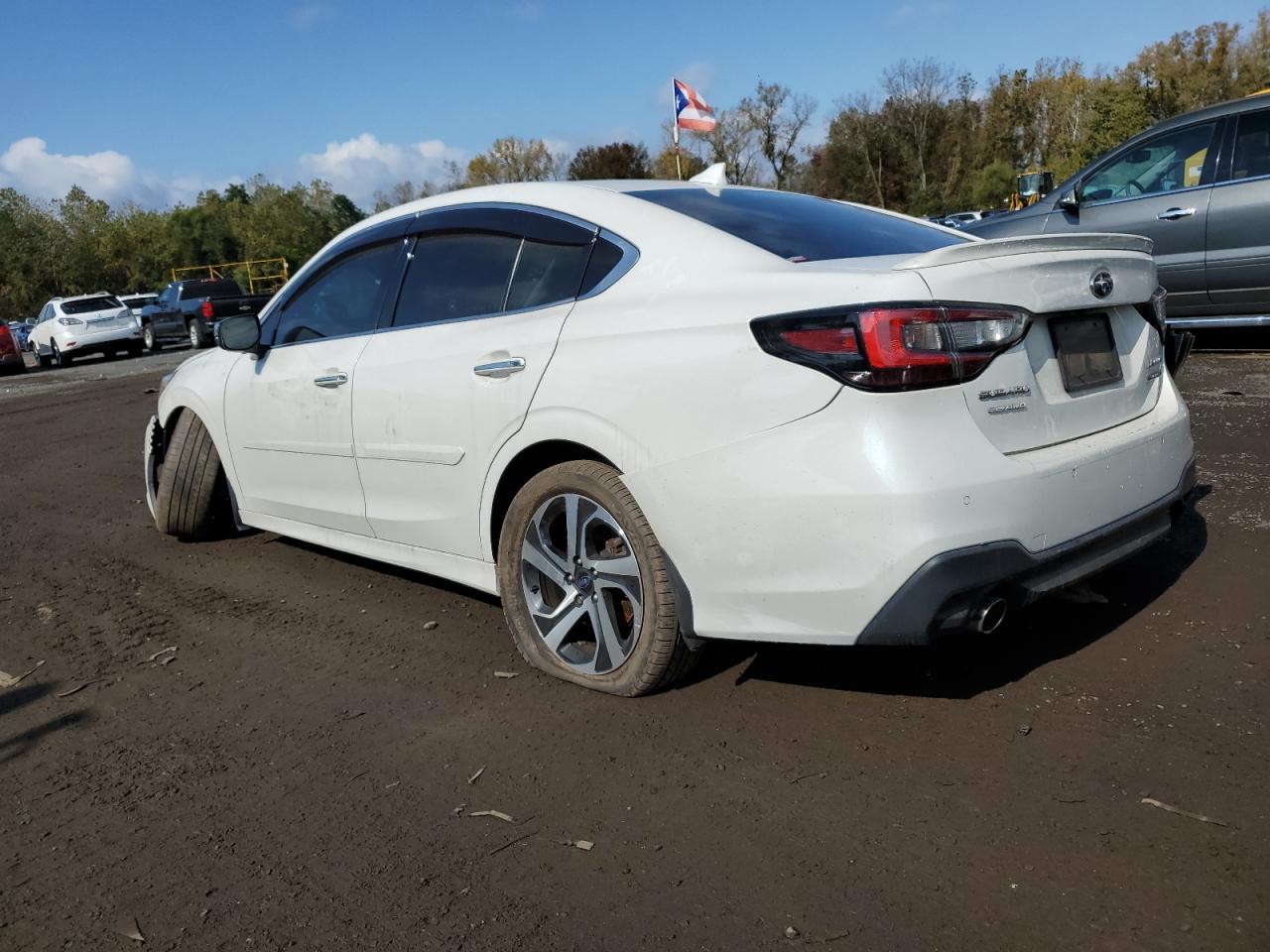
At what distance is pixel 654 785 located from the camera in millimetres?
2793

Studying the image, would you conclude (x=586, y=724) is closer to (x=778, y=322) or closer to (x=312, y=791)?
(x=312, y=791)

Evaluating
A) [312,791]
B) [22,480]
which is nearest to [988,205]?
[22,480]

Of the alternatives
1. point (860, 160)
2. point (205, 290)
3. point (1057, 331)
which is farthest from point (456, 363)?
point (860, 160)

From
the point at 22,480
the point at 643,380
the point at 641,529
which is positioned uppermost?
the point at 643,380

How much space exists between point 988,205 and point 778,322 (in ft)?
186

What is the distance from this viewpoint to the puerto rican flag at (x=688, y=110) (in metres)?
17.1

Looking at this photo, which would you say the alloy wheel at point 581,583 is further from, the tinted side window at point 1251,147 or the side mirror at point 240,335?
the tinted side window at point 1251,147

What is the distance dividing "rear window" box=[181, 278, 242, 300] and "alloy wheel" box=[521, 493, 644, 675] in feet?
91.2

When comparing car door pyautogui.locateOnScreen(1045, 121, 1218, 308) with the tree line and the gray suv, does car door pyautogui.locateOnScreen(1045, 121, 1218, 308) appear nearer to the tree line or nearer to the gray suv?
the gray suv

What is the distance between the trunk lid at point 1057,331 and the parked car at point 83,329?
1078 inches

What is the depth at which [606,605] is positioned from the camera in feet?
10.7

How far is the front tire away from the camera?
3.08 m

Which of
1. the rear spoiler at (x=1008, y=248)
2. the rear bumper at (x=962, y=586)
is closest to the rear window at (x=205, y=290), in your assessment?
the rear spoiler at (x=1008, y=248)

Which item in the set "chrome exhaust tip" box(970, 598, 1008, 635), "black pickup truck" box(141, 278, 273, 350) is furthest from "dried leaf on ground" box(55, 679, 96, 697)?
"black pickup truck" box(141, 278, 273, 350)
